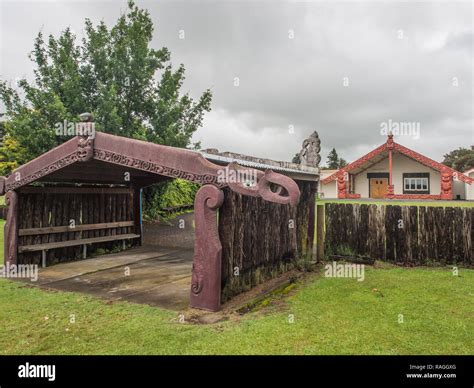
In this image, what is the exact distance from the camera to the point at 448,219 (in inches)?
338

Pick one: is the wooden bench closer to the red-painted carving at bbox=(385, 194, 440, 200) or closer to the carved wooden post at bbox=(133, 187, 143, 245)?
the carved wooden post at bbox=(133, 187, 143, 245)

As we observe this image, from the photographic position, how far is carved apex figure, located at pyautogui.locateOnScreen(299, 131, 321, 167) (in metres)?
15.3

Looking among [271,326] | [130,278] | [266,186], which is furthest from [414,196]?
[271,326]

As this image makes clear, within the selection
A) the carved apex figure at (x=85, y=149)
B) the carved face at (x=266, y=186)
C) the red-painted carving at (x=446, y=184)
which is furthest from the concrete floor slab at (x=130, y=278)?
the red-painted carving at (x=446, y=184)

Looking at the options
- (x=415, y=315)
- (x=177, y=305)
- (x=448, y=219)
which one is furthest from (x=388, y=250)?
(x=177, y=305)

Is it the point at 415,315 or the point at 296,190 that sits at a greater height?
the point at 296,190

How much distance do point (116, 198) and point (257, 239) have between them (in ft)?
18.1

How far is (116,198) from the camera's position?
1088 cm

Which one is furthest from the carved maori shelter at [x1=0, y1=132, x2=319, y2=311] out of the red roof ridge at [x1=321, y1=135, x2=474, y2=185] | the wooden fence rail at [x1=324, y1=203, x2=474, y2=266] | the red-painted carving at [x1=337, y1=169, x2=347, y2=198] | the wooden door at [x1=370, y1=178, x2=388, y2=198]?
the wooden door at [x1=370, y1=178, x2=388, y2=198]

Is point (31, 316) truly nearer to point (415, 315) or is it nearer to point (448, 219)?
point (415, 315)

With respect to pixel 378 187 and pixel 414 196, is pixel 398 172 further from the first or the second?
pixel 414 196

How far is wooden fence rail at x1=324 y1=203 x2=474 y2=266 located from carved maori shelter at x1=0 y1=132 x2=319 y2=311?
89cm

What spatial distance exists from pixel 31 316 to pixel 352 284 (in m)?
5.41

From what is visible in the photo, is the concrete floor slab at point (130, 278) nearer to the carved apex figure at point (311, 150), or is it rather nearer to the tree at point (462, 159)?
the carved apex figure at point (311, 150)
